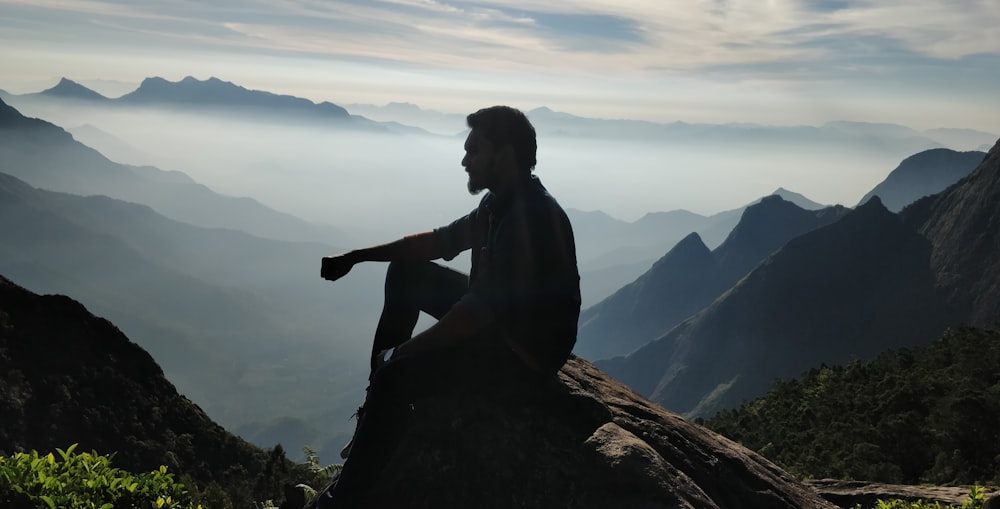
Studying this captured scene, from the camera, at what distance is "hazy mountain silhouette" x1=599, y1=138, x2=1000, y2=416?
153 m

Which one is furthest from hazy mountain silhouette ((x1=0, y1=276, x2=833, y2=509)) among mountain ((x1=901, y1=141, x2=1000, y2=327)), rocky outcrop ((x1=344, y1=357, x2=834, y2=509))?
mountain ((x1=901, y1=141, x2=1000, y2=327))

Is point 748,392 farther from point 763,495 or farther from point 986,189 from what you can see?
point 763,495

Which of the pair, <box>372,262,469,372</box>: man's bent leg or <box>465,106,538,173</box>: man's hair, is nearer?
<box>465,106,538,173</box>: man's hair

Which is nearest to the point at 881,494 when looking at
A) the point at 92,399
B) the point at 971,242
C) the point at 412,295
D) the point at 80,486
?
the point at 412,295

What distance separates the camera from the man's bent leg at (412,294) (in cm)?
717

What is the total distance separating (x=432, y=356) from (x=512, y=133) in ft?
7.02

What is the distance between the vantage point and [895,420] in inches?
1665

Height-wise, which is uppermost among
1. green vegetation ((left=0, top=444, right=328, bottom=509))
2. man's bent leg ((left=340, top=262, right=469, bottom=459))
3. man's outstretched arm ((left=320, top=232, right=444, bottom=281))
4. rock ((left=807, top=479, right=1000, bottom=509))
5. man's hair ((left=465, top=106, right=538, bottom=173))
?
man's hair ((left=465, top=106, right=538, bottom=173))

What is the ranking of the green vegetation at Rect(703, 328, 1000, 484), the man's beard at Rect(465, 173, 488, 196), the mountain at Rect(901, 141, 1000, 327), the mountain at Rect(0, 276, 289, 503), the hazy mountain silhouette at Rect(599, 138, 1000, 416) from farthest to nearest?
the hazy mountain silhouette at Rect(599, 138, 1000, 416), the mountain at Rect(901, 141, 1000, 327), the green vegetation at Rect(703, 328, 1000, 484), the mountain at Rect(0, 276, 289, 503), the man's beard at Rect(465, 173, 488, 196)

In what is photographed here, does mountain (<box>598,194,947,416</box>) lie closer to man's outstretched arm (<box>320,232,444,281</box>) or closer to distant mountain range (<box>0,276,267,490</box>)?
distant mountain range (<box>0,276,267,490</box>)

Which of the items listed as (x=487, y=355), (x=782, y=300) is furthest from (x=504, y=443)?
(x=782, y=300)

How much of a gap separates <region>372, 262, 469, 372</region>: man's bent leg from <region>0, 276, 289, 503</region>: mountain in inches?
824

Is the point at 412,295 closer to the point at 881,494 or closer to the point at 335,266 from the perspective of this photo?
the point at 335,266

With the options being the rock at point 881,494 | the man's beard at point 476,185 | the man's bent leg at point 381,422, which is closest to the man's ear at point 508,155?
the man's beard at point 476,185
